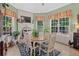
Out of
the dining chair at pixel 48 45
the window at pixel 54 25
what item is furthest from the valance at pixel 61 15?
the dining chair at pixel 48 45

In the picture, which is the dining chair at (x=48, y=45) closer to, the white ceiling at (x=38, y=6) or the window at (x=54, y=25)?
the window at (x=54, y=25)

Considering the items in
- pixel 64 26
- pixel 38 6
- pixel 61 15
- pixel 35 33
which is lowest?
pixel 35 33

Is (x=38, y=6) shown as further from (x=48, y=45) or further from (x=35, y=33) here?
(x=48, y=45)

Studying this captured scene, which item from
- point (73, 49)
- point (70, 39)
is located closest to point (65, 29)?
point (70, 39)

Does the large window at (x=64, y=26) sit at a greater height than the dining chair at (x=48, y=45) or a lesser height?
greater

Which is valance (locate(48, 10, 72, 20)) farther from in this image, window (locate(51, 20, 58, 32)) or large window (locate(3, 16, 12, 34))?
large window (locate(3, 16, 12, 34))

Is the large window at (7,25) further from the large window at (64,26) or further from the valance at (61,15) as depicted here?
the large window at (64,26)

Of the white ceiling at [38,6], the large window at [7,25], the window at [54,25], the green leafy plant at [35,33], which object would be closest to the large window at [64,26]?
the window at [54,25]

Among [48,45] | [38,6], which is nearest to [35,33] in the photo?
[48,45]

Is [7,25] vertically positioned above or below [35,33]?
above

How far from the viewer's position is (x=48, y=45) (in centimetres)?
245

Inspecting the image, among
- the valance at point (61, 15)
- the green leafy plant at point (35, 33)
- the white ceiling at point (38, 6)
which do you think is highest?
the white ceiling at point (38, 6)

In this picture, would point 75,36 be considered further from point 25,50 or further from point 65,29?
point 25,50

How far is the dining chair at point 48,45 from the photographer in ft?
7.87
